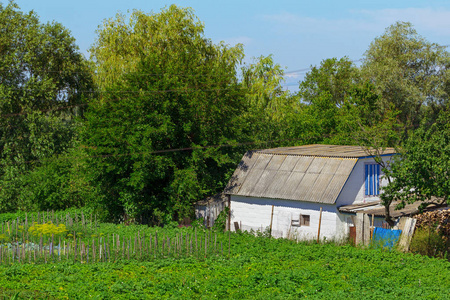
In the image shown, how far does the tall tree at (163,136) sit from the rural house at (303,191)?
2.43 meters

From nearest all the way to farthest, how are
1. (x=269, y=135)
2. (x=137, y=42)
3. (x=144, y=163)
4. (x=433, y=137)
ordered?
(x=433, y=137) < (x=144, y=163) < (x=137, y=42) < (x=269, y=135)

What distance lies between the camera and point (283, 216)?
30109 mm

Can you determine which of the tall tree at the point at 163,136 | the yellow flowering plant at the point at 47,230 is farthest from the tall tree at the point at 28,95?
the yellow flowering plant at the point at 47,230

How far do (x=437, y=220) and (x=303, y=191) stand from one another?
22.3 ft

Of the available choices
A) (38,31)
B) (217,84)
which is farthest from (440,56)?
(38,31)

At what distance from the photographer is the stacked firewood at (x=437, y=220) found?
25.9 metres

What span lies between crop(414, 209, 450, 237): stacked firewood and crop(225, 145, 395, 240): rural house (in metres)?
2.84

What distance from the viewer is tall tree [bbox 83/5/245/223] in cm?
3206

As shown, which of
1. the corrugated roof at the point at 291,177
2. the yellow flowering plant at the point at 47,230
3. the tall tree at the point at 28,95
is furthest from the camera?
the tall tree at the point at 28,95

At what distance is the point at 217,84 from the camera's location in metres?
33.6

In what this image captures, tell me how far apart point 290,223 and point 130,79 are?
13.1 meters

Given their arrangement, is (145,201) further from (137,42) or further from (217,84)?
(137,42)

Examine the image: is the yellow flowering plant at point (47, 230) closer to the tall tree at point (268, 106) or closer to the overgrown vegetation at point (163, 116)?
the overgrown vegetation at point (163, 116)

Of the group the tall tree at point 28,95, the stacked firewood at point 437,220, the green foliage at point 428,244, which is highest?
the tall tree at point 28,95
